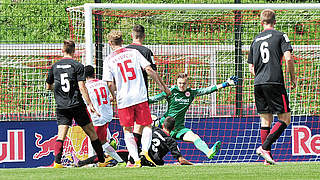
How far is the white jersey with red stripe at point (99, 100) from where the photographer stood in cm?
1011

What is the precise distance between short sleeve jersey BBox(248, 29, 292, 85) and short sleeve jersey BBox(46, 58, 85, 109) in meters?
2.52

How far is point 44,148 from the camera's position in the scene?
1116 centimetres

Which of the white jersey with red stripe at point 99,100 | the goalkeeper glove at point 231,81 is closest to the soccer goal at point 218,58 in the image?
the white jersey with red stripe at point 99,100

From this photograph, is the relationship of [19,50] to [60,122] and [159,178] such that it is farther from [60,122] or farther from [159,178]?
[159,178]

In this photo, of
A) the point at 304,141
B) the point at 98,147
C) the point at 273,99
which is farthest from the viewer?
the point at 304,141

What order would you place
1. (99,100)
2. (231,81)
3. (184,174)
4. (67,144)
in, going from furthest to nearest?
(67,144), (231,81), (99,100), (184,174)

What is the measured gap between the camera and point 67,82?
28.6 feet

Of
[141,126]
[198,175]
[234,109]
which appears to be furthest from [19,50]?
[198,175]

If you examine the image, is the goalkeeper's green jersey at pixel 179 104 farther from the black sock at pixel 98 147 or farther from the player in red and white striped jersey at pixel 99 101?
the black sock at pixel 98 147

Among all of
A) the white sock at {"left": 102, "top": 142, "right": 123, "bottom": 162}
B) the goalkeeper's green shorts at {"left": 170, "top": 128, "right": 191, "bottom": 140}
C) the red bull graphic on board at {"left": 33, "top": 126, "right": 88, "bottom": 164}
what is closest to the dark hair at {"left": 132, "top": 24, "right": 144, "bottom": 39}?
the white sock at {"left": 102, "top": 142, "right": 123, "bottom": 162}

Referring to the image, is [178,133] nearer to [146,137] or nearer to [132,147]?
[146,137]

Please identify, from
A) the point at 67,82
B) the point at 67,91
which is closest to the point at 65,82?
the point at 67,82

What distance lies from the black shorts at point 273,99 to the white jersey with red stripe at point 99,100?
2911mm

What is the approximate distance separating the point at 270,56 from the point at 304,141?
3.88 metres
